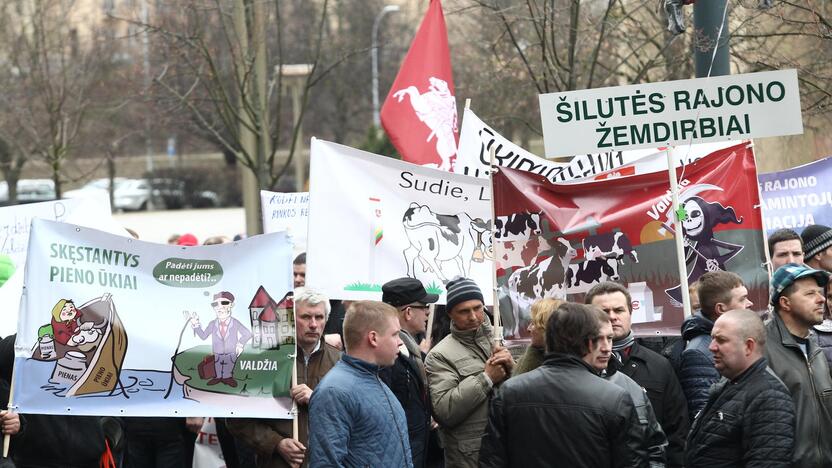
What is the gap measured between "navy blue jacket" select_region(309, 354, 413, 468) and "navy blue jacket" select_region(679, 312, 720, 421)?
167 cm

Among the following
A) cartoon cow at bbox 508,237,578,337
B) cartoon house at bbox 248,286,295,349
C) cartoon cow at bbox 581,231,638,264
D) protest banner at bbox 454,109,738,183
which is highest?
protest banner at bbox 454,109,738,183

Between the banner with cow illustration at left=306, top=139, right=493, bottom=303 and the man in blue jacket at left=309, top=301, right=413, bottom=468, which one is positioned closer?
the man in blue jacket at left=309, top=301, right=413, bottom=468

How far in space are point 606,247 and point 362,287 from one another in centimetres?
183

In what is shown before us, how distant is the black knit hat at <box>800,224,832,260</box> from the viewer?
28.4ft

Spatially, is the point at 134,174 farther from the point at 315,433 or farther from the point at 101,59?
the point at 315,433

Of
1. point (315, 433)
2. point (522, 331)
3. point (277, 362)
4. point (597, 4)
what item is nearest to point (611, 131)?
point (522, 331)

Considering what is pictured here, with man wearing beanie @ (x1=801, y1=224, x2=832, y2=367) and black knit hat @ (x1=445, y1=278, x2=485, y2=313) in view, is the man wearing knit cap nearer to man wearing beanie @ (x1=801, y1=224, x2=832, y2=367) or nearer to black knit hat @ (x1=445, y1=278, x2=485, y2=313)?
man wearing beanie @ (x1=801, y1=224, x2=832, y2=367)

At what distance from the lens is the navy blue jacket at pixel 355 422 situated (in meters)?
5.69

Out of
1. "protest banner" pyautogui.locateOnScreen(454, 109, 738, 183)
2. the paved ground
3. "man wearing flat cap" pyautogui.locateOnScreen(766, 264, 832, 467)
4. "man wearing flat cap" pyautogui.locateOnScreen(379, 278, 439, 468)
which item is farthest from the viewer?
the paved ground

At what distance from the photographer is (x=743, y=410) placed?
18.1 feet

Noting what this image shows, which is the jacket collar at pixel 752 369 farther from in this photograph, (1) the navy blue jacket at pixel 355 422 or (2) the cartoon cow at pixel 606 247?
(2) the cartoon cow at pixel 606 247

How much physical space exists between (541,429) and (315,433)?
1017mm

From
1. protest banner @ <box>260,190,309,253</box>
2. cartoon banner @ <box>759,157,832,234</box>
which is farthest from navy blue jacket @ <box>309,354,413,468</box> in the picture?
protest banner @ <box>260,190,309,253</box>

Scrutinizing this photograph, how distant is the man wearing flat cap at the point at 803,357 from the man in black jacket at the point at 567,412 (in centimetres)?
91
